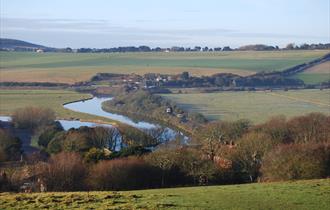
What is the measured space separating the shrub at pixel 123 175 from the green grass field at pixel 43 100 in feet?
98.3

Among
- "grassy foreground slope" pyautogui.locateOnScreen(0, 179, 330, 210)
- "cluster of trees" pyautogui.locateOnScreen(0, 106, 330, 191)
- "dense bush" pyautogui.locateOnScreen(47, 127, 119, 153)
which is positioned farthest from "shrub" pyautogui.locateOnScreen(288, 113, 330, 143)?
"grassy foreground slope" pyautogui.locateOnScreen(0, 179, 330, 210)

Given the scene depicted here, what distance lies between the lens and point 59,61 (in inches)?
4700

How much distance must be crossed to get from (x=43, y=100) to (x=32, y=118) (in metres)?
19.5

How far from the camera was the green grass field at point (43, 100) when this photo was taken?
196 ft

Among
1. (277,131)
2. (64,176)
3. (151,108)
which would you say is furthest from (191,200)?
(151,108)

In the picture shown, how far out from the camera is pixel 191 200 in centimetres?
1602

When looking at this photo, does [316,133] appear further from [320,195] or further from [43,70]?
[43,70]

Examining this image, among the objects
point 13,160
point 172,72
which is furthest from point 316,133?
point 172,72

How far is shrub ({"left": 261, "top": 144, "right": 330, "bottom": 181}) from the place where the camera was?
2419 cm

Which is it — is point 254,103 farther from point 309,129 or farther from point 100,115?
point 309,129

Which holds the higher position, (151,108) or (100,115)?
(151,108)

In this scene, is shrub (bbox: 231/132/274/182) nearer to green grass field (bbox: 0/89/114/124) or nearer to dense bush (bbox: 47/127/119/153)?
dense bush (bbox: 47/127/119/153)

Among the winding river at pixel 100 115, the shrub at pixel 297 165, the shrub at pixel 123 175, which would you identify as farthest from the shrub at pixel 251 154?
the winding river at pixel 100 115

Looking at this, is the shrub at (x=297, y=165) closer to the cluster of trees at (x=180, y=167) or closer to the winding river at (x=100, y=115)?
the cluster of trees at (x=180, y=167)
